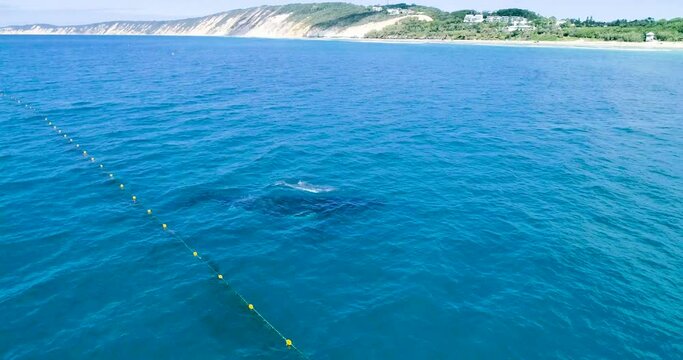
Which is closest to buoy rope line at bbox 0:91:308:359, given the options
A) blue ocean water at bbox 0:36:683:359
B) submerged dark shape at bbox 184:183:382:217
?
blue ocean water at bbox 0:36:683:359

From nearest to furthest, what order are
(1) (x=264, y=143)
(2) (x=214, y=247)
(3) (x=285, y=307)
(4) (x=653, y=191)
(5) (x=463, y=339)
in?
(5) (x=463, y=339) < (3) (x=285, y=307) < (2) (x=214, y=247) < (4) (x=653, y=191) < (1) (x=264, y=143)

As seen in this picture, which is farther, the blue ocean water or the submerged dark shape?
the submerged dark shape

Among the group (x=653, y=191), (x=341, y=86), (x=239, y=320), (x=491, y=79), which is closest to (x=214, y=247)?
(x=239, y=320)

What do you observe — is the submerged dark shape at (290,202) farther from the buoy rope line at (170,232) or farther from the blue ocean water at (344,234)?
the buoy rope line at (170,232)

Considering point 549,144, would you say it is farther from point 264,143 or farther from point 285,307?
point 285,307

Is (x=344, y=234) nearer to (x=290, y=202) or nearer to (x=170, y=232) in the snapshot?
(x=290, y=202)

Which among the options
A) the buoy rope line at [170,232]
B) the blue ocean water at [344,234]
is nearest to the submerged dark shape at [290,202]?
the blue ocean water at [344,234]

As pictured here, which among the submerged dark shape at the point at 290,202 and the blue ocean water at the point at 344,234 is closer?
the blue ocean water at the point at 344,234

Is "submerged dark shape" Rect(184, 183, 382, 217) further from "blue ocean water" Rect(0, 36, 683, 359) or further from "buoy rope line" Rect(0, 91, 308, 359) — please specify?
"buoy rope line" Rect(0, 91, 308, 359)
